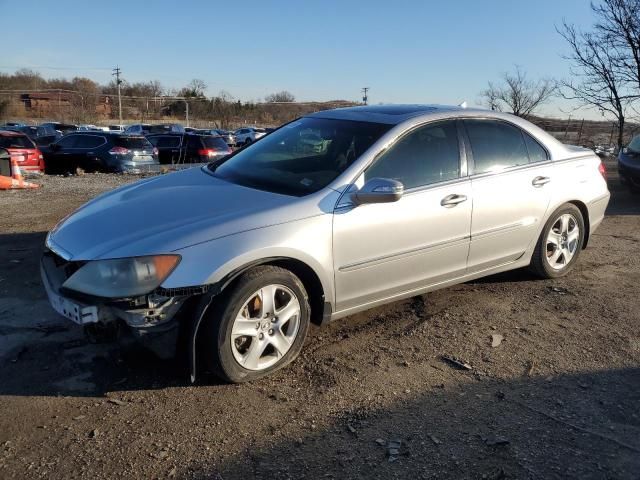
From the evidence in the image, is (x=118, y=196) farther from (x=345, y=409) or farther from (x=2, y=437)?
(x=345, y=409)

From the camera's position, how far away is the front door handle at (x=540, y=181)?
4859 mm

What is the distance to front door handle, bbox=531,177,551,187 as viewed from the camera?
486 centimetres

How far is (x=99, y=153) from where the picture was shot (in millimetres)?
16219

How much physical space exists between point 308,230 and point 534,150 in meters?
2.59

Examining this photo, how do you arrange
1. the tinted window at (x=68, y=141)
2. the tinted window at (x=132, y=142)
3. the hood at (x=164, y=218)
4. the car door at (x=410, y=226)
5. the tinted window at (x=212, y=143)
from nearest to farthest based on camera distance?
the hood at (x=164, y=218) < the car door at (x=410, y=226) < the tinted window at (x=132, y=142) < the tinted window at (x=68, y=141) < the tinted window at (x=212, y=143)

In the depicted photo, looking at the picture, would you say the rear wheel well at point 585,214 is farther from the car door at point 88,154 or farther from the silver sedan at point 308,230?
the car door at point 88,154

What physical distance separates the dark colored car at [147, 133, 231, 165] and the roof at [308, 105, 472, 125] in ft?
49.0

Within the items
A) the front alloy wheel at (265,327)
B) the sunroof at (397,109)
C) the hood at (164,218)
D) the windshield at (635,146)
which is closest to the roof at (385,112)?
the sunroof at (397,109)

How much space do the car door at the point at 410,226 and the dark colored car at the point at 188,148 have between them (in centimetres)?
1568

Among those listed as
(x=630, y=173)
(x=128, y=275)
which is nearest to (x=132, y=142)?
(x=630, y=173)

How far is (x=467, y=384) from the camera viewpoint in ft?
11.3

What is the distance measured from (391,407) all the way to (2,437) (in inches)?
78.8

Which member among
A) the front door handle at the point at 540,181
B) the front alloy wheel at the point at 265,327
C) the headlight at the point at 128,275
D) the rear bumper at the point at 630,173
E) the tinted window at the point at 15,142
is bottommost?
the front alloy wheel at the point at 265,327

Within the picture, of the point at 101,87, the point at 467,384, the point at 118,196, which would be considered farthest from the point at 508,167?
the point at 101,87
